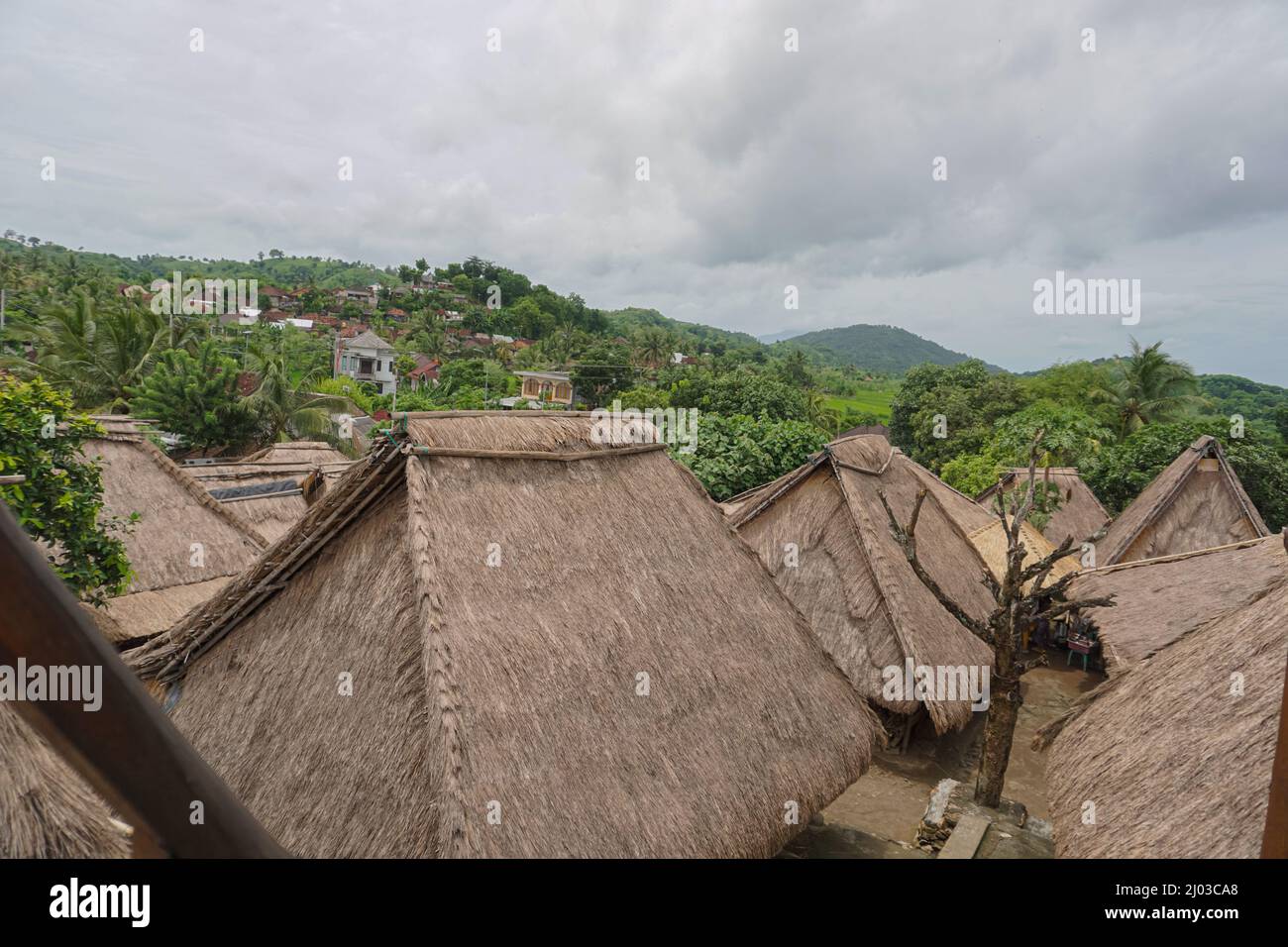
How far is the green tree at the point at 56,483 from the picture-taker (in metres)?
8.88

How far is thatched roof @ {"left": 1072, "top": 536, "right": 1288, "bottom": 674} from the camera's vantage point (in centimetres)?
823

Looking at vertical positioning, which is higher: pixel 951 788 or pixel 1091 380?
pixel 1091 380

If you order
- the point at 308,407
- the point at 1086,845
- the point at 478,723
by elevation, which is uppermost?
the point at 308,407

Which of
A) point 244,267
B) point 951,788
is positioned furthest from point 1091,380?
point 244,267

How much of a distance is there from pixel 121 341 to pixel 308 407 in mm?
7293

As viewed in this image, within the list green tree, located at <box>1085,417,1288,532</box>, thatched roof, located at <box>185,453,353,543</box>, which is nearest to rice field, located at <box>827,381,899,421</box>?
green tree, located at <box>1085,417,1288,532</box>

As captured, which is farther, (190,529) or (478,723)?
(190,529)

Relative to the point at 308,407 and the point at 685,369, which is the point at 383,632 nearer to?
Answer: the point at 308,407

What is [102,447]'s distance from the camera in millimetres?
13023

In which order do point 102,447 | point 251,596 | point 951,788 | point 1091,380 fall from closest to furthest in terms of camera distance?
point 251,596 < point 951,788 < point 102,447 < point 1091,380

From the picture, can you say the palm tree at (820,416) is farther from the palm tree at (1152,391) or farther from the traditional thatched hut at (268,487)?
the traditional thatched hut at (268,487)

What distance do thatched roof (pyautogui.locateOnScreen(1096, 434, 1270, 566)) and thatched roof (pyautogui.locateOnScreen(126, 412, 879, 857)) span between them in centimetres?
1081

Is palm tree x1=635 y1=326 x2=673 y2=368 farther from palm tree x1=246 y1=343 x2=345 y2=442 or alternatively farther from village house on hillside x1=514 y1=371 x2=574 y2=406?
palm tree x1=246 y1=343 x2=345 y2=442

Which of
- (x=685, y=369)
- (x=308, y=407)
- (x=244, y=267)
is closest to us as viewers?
(x=308, y=407)
